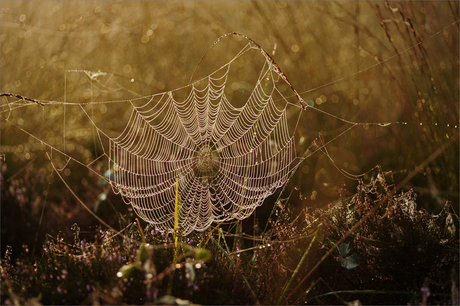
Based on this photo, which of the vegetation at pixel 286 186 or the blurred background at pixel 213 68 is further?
the blurred background at pixel 213 68

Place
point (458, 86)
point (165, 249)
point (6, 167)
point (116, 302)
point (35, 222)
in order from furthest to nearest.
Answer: point (6, 167)
point (35, 222)
point (458, 86)
point (165, 249)
point (116, 302)

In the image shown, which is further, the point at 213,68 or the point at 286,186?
the point at 213,68

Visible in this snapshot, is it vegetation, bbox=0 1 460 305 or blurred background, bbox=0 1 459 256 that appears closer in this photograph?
vegetation, bbox=0 1 460 305

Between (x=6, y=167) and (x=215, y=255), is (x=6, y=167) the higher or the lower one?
the higher one

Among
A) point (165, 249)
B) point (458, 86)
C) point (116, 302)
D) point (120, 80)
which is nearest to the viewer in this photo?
point (116, 302)

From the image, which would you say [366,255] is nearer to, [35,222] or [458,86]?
[458,86]

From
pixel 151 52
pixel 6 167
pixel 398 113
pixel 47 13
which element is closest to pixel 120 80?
pixel 151 52

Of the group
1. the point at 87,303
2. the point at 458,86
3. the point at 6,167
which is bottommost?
the point at 87,303

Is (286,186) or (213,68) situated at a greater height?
(213,68)
